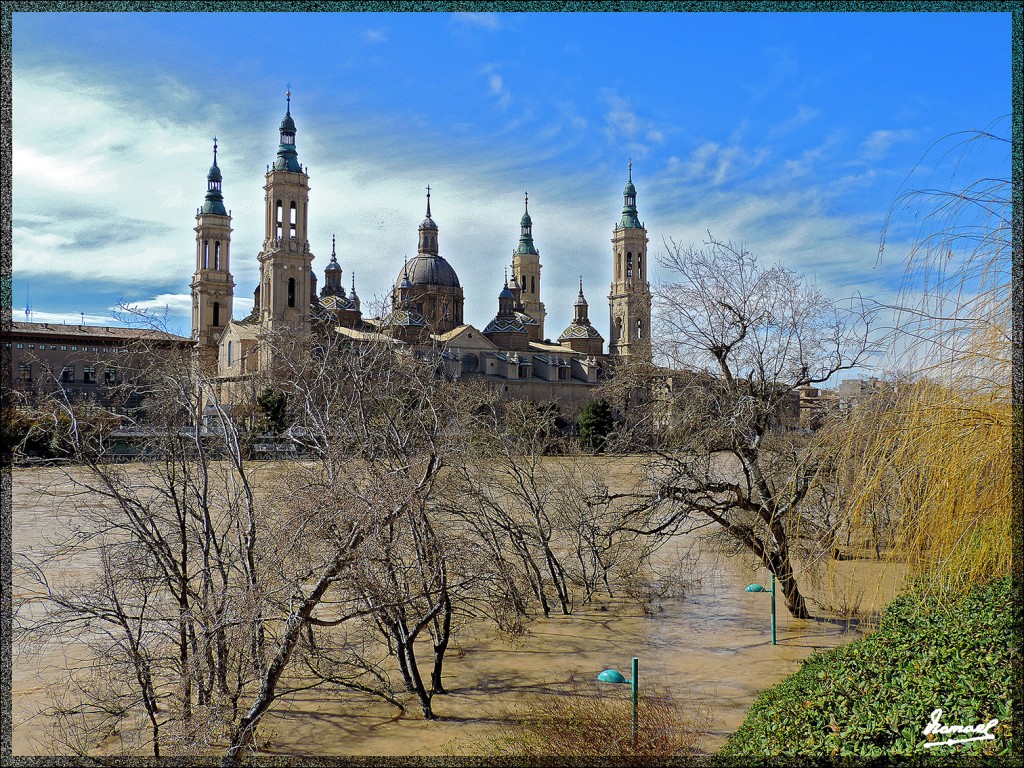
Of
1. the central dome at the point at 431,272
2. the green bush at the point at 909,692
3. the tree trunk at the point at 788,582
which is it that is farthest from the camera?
the central dome at the point at 431,272

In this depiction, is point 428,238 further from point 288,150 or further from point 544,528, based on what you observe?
point 544,528

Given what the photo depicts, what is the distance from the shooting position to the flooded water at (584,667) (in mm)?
11805

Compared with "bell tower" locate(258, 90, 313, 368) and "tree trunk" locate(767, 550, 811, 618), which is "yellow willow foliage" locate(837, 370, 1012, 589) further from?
"bell tower" locate(258, 90, 313, 368)

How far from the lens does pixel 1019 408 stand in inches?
235

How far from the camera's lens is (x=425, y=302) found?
86000mm

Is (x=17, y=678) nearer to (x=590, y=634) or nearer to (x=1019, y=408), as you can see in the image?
(x=590, y=634)

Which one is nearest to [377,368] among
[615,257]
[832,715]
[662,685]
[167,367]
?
[167,367]

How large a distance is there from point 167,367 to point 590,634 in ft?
32.6

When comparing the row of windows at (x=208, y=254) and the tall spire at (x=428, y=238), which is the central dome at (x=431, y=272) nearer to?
the tall spire at (x=428, y=238)
